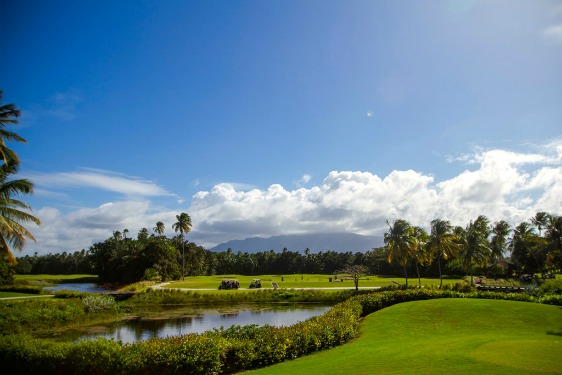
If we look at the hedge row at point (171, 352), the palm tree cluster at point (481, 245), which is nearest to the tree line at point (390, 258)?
the palm tree cluster at point (481, 245)

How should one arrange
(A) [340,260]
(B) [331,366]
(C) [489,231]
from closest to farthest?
(B) [331,366] < (C) [489,231] < (A) [340,260]

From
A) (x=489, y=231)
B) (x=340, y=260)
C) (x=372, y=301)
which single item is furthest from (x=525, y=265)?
(x=372, y=301)

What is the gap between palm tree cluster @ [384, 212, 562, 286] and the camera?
54.0 meters

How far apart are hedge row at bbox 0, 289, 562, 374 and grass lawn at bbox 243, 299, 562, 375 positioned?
3.48ft

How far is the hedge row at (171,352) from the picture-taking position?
13594mm

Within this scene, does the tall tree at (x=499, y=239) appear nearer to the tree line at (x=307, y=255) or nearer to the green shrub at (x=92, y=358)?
the tree line at (x=307, y=255)

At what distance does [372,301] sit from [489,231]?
206 feet

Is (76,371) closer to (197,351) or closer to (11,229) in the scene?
(197,351)

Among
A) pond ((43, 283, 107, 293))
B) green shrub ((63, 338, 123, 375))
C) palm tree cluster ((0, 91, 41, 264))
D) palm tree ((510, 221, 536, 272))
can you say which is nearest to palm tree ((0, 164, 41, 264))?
palm tree cluster ((0, 91, 41, 264))

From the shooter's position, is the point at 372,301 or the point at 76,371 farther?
the point at 372,301

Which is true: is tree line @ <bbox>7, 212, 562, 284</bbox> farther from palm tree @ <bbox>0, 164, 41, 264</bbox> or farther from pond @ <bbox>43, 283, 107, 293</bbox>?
palm tree @ <bbox>0, 164, 41, 264</bbox>

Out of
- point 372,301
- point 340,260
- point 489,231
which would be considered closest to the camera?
point 372,301

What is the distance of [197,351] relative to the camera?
14.0 metres

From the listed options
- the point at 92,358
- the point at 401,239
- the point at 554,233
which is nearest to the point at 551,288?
the point at 401,239
